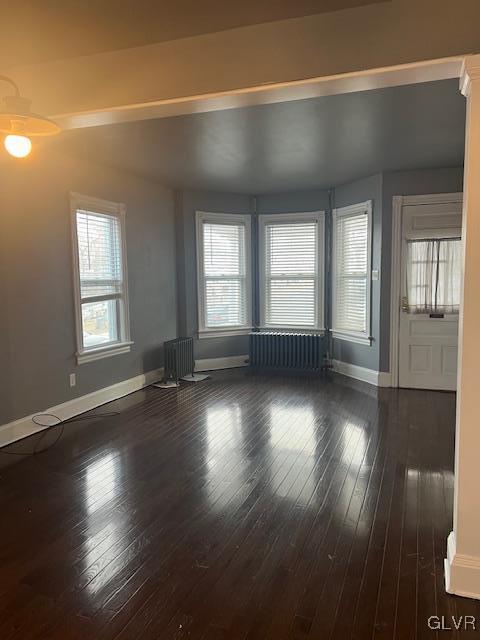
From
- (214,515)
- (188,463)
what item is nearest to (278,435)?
(188,463)

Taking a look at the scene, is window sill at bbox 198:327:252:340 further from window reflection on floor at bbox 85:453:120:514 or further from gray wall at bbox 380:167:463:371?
window reflection on floor at bbox 85:453:120:514

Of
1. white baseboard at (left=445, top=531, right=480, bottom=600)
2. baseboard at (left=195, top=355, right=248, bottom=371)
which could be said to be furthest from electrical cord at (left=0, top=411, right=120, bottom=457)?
white baseboard at (left=445, top=531, right=480, bottom=600)

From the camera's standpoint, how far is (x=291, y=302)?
273 inches

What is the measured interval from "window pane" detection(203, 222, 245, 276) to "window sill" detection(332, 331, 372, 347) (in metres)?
1.73

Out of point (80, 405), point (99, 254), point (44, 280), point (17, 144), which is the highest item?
point (17, 144)

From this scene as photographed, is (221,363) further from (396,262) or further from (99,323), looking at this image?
(396,262)

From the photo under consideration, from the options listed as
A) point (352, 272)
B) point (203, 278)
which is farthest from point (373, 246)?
point (203, 278)

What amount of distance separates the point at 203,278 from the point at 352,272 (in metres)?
2.16

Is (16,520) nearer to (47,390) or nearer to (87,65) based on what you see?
(47,390)

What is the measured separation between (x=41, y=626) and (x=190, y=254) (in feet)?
17.1

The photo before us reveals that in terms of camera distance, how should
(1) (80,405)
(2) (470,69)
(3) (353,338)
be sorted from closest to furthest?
(2) (470,69), (1) (80,405), (3) (353,338)

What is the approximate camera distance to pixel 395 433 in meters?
4.11

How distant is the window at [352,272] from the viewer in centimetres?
589

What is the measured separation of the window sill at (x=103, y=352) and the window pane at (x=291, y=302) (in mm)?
2455
